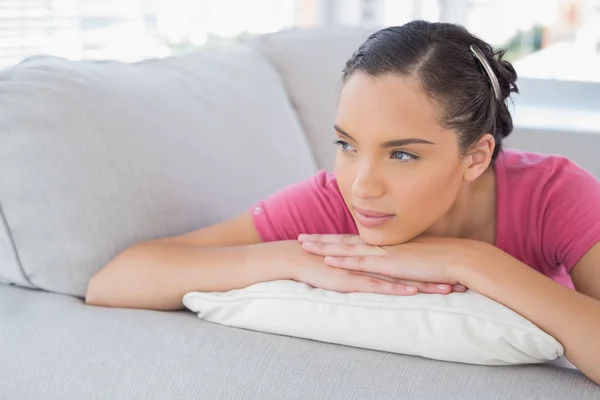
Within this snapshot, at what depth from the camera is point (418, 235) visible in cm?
129

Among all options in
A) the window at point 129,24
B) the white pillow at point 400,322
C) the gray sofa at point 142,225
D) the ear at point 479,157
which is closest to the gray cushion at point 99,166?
the gray sofa at point 142,225

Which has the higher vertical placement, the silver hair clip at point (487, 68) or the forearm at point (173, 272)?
the silver hair clip at point (487, 68)

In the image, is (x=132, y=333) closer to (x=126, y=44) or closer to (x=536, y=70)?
(x=126, y=44)

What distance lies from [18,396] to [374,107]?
64cm

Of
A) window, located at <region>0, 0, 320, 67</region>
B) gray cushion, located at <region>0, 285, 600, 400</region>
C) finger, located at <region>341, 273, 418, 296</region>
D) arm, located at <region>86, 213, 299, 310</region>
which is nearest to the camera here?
gray cushion, located at <region>0, 285, 600, 400</region>

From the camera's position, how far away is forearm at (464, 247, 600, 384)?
41.6 inches

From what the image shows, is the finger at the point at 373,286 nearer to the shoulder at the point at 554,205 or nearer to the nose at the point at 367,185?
the nose at the point at 367,185

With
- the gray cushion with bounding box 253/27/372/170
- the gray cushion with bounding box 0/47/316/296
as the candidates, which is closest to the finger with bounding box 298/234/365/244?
the gray cushion with bounding box 0/47/316/296

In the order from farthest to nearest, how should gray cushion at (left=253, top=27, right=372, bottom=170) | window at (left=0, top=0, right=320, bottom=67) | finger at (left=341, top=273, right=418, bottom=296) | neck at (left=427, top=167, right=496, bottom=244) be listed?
window at (left=0, top=0, right=320, bottom=67), gray cushion at (left=253, top=27, right=372, bottom=170), neck at (left=427, top=167, right=496, bottom=244), finger at (left=341, top=273, right=418, bottom=296)

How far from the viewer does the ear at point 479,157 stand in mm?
1254

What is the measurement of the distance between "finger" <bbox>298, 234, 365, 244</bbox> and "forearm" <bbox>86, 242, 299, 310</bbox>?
0.03m

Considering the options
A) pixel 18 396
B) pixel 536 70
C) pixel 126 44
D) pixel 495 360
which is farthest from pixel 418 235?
pixel 536 70

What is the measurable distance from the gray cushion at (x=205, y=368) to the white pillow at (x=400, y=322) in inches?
0.7

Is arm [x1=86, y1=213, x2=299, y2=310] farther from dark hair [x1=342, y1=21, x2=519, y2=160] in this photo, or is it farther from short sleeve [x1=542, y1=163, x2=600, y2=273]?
short sleeve [x1=542, y1=163, x2=600, y2=273]
